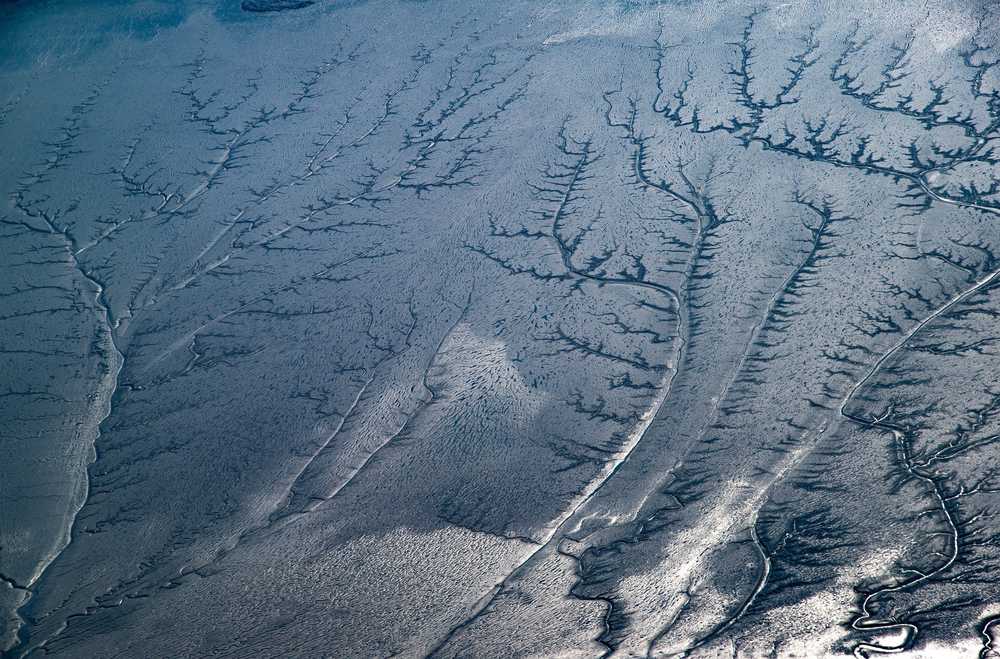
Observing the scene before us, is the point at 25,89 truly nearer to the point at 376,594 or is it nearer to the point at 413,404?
the point at 413,404

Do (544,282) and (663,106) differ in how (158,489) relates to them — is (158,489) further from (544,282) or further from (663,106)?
(663,106)

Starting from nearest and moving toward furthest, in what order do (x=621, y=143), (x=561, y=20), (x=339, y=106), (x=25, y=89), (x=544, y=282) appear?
1. (x=544, y=282)
2. (x=621, y=143)
3. (x=339, y=106)
4. (x=561, y=20)
5. (x=25, y=89)

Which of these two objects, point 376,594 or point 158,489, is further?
point 158,489

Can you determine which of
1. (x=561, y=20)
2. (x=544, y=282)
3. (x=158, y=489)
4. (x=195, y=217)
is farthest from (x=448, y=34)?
(x=158, y=489)

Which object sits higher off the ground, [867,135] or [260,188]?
[260,188]

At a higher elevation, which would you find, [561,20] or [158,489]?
[561,20]

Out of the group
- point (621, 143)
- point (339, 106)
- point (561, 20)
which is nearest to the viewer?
point (621, 143)

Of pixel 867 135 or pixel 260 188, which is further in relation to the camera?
pixel 260 188

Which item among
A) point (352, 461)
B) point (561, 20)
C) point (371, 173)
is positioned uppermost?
point (561, 20)

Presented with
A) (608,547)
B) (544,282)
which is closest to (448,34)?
(544,282)
